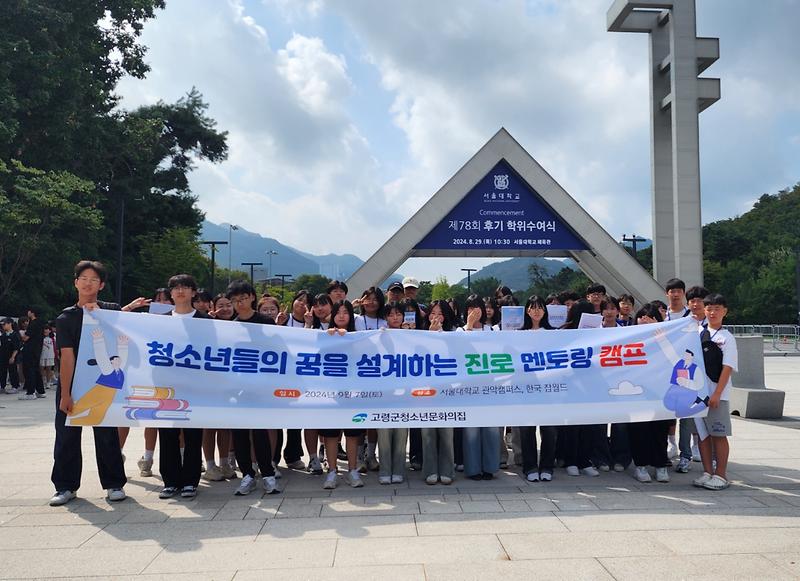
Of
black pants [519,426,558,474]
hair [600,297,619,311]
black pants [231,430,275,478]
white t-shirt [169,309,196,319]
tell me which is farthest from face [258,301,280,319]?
hair [600,297,619,311]

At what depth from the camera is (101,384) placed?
5.27 metres

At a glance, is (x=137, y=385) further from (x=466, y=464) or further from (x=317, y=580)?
(x=466, y=464)

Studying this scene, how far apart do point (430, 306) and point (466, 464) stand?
176 centimetres

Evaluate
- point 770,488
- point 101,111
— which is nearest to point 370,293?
point 770,488

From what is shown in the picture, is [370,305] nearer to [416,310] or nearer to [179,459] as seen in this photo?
[416,310]

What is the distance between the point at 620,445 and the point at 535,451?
1056 mm

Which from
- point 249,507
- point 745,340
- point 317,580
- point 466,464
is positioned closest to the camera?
point 317,580

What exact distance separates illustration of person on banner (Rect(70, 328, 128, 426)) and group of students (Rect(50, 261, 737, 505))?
0.12 metres

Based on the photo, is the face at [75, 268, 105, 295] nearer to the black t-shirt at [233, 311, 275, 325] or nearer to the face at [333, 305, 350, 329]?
the black t-shirt at [233, 311, 275, 325]

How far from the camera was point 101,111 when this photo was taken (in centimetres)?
2884

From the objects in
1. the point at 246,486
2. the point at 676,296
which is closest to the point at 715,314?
the point at 676,296

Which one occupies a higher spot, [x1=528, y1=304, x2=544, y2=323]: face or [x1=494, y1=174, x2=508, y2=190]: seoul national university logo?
[x1=494, y1=174, x2=508, y2=190]: seoul national university logo

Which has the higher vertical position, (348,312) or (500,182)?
(500,182)

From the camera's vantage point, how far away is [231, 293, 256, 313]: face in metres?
5.68
